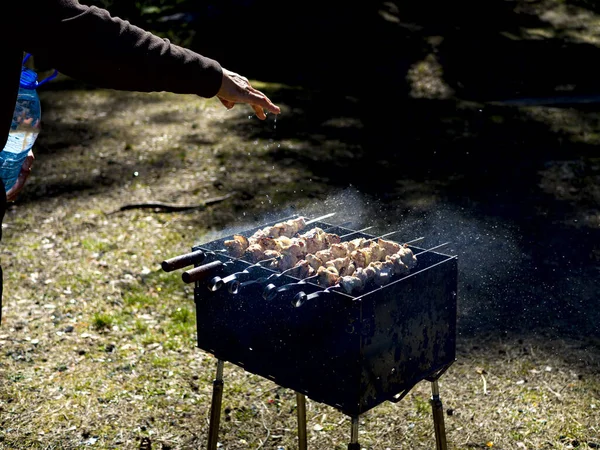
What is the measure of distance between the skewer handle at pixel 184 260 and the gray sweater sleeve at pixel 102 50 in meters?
0.79

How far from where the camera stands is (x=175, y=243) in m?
6.39

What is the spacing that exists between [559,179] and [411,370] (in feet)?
16.0

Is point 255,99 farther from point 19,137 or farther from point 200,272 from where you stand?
point 19,137

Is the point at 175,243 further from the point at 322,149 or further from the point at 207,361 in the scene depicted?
the point at 322,149

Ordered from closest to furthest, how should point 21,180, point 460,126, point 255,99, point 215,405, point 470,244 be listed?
point 255,99 → point 21,180 → point 215,405 → point 470,244 → point 460,126

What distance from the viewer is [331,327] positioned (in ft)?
8.65

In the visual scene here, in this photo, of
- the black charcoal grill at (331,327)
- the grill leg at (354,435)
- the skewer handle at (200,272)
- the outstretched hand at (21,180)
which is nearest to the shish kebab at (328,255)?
the black charcoal grill at (331,327)

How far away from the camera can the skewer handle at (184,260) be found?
2864 mm

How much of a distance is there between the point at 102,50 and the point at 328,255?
47.5 inches

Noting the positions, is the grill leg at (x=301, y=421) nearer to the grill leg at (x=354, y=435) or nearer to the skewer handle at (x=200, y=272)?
the grill leg at (x=354, y=435)

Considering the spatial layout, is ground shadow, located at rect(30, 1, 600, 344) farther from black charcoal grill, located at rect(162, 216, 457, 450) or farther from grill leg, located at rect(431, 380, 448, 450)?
black charcoal grill, located at rect(162, 216, 457, 450)

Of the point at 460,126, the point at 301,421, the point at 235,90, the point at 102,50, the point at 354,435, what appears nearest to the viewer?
Answer: the point at 102,50

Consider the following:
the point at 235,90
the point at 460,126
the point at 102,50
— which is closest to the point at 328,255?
the point at 235,90

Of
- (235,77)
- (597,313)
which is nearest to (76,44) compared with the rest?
(235,77)
